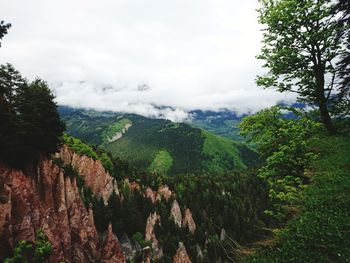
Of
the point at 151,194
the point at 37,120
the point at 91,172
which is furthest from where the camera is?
the point at 151,194

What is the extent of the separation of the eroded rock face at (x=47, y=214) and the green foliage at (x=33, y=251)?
4.63 feet

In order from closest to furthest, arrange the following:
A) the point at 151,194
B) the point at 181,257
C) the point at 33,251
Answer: the point at 33,251 → the point at 181,257 → the point at 151,194

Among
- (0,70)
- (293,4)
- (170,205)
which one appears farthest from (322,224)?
(170,205)

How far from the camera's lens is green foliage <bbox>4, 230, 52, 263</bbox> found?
4197 cm

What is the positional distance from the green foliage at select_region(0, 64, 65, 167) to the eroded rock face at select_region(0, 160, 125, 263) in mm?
3386

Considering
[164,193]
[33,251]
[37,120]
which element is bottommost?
[164,193]

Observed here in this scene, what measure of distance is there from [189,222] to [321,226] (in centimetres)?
14947

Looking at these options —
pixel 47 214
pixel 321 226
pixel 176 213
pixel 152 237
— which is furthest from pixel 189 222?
pixel 321 226

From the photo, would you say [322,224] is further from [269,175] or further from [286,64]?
[286,64]

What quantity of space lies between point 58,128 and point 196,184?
15390 centimetres

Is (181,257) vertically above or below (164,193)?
below

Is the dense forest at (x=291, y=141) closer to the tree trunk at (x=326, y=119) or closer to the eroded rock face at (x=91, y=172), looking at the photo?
the tree trunk at (x=326, y=119)

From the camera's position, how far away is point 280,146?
68.6ft

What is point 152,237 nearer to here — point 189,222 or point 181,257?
point 181,257
